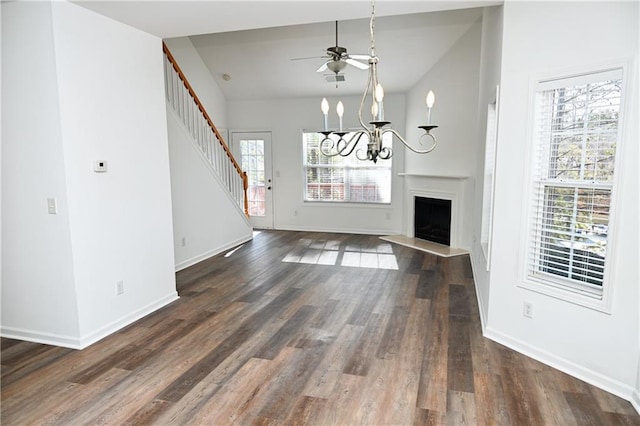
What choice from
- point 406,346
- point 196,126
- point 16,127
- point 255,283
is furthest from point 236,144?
point 406,346

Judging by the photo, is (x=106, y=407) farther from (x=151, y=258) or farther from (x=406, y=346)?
(x=406, y=346)

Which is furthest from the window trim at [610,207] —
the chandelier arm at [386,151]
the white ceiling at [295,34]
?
the chandelier arm at [386,151]

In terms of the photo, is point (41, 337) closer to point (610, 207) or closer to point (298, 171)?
point (610, 207)

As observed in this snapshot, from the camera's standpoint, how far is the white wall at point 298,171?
7.71m

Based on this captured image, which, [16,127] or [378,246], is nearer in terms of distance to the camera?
[16,127]

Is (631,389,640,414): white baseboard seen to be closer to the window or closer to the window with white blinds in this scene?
the window with white blinds

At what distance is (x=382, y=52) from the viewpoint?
6051 millimetres

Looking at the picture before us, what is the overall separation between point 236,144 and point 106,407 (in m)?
6.47

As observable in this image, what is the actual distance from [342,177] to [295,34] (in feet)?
9.81

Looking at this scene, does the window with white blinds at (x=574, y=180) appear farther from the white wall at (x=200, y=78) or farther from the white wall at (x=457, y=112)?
the white wall at (x=200, y=78)

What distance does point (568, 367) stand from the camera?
9.04 feet

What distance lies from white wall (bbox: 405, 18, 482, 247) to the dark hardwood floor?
96.4 inches

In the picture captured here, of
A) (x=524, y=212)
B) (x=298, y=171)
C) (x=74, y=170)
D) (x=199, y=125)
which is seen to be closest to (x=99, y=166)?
(x=74, y=170)

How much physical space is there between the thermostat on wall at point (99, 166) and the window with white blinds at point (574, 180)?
3.29 m
